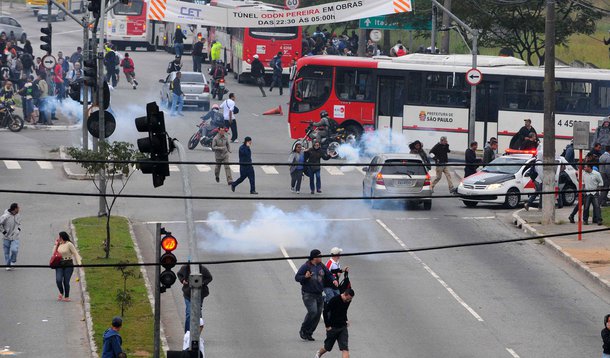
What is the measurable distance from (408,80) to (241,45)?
1846cm

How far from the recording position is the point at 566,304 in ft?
82.7

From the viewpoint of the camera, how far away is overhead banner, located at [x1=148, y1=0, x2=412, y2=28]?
41219 mm

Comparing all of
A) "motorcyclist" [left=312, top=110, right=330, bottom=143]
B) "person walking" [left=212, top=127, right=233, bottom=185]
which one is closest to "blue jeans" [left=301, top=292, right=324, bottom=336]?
"person walking" [left=212, top=127, right=233, bottom=185]

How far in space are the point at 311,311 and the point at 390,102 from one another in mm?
22097

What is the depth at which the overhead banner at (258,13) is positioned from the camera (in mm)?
41219

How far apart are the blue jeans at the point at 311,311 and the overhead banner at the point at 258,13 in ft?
66.1

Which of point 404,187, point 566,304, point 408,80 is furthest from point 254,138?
point 566,304

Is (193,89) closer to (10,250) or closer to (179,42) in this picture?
(179,42)

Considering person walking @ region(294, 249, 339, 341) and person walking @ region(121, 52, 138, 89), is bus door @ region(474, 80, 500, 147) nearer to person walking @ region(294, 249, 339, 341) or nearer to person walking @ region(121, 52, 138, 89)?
person walking @ region(121, 52, 138, 89)

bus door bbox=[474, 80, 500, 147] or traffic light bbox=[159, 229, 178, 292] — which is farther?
bus door bbox=[474, 80, 500, 147]

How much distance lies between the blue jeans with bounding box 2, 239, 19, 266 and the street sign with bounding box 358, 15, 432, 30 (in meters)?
27.4

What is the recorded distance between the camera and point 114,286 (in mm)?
25375

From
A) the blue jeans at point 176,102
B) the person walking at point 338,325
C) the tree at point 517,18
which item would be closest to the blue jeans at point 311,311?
the person walking at point 338,325

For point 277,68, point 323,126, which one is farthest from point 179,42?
point 323,126
